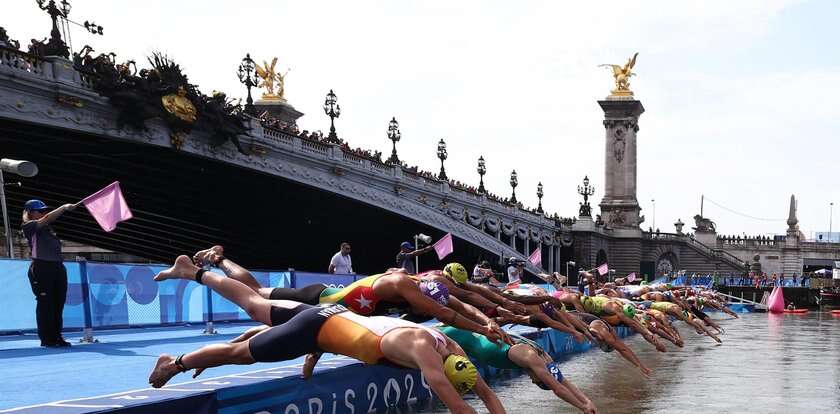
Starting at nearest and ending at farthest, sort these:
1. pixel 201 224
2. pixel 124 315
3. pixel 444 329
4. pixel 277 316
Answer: pixel 277 316 → pixel 444 329 → pixel 124 315 → pixel 201 224

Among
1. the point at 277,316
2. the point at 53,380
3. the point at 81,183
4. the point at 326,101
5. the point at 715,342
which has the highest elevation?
the point at 326,101

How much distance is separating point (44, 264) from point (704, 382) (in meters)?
10.2

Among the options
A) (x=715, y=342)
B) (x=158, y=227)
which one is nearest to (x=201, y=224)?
(x=158, y=227)

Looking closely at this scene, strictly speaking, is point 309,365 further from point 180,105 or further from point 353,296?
point 180,105

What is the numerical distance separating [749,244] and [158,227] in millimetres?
76689

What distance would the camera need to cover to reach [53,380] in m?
9.45

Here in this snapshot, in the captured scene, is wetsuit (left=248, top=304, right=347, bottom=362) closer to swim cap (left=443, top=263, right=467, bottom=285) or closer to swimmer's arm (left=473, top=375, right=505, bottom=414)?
swimmer's arm (left=473, top=375, right=505, bottom=414)

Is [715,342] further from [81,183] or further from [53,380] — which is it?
[81,183]

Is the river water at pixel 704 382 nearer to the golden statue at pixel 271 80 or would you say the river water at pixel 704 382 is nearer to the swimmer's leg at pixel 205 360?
the swimmer's leg at pixel 205 360

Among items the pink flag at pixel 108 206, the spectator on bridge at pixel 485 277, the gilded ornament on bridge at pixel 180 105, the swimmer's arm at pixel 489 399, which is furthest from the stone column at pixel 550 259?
the swimmer's arm at pixel 489 399

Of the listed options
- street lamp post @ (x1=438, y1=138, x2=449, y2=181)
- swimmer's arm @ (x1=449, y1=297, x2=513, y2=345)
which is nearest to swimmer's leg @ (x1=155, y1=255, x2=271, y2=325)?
swimmer's arm @ (x1=449, y1=297, x2=513, y2=345)

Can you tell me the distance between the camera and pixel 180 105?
38.2 m

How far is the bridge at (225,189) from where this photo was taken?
33500 mm

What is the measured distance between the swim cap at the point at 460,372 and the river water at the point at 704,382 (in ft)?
13.7
